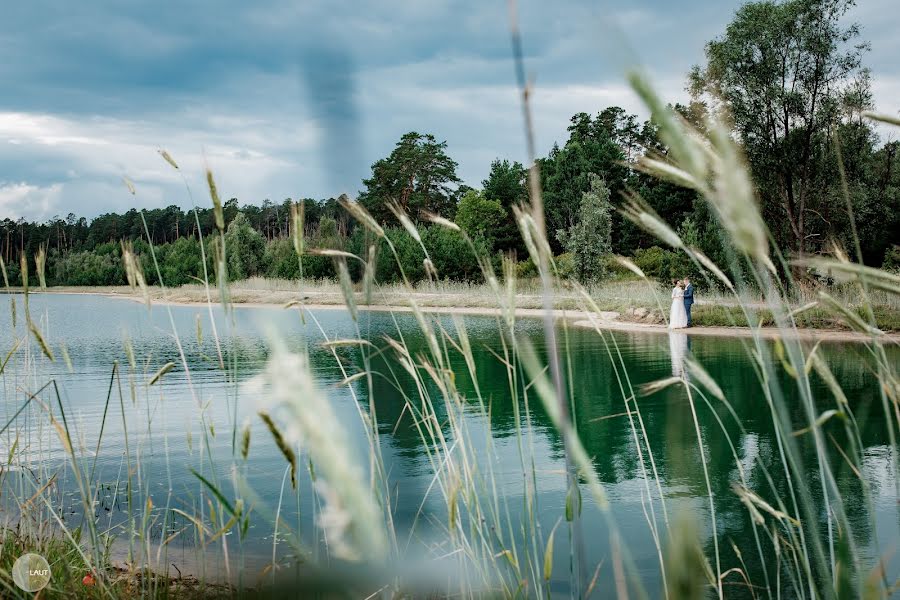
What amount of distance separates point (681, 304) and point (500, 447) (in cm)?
1127

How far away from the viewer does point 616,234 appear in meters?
39.9

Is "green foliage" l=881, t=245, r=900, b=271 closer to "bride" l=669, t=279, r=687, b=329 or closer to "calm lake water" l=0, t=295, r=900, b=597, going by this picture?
"bride" l=669, t=279, r=687, b=329

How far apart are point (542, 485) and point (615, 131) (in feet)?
145

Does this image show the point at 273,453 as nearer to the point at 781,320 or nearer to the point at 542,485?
the point at 542,485

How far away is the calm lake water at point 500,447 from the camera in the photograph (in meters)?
3.31

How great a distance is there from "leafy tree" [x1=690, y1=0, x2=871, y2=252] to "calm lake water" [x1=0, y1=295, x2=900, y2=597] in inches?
432

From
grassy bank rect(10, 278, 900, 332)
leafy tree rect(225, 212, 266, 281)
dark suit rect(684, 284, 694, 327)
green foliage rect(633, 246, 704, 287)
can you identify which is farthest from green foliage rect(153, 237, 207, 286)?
dark suit rect(684, 284, 694, 327)

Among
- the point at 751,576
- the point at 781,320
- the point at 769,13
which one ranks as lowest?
the point at 751,576

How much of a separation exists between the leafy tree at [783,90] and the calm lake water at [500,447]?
11.0 meters

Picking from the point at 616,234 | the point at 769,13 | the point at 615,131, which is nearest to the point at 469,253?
the point at 616,234

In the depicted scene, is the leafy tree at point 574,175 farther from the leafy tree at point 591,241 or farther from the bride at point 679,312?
the bride at point 679,312

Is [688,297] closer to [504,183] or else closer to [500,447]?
[500,447]

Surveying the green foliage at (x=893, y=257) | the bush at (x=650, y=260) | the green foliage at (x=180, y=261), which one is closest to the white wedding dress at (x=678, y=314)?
the green foliage at (x=893, y=257)

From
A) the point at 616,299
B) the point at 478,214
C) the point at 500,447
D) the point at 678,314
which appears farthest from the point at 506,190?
the point at 500,447
